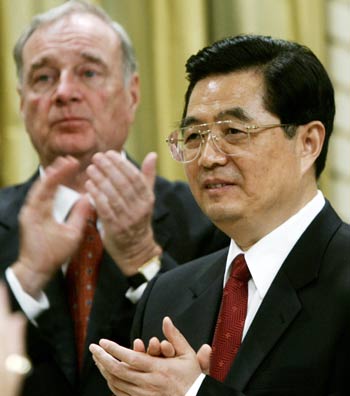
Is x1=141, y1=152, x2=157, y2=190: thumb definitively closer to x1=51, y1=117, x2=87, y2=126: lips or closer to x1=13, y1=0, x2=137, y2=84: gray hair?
x1=51, y1=117, x2=87, y2=126: lips

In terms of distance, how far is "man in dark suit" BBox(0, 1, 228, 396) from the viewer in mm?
2082

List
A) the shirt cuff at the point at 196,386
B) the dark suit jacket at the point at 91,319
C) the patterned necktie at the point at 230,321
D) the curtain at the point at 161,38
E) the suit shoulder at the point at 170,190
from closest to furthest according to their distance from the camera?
the shirt cuff at the point at 196,386 → the patterned necktie at the point at 230,321 → the dark suit jacket at the point at 91,319 → the suit shoulder at the point at 170,190 → the curtain at the point at 161,38

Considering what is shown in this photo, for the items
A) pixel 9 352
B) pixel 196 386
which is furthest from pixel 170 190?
pixel 9 352

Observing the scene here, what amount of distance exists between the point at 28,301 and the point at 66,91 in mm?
503

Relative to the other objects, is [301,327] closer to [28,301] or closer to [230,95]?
[230,95]

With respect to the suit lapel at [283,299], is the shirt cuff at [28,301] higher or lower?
lower

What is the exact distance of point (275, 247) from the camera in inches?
64.2

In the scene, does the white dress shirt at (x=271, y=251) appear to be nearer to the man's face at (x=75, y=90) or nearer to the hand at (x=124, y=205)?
the hand at (x=124, y=205)

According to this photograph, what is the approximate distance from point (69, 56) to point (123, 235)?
1.58ft

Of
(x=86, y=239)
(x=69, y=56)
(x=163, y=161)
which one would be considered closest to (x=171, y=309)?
(x=86, y=239)

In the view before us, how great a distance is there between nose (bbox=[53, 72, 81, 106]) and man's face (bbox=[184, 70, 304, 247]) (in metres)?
0.67

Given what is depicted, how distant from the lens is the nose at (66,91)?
2.28 meters

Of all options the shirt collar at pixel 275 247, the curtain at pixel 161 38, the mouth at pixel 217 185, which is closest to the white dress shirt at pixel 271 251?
the shirt collar at pixel 275 247

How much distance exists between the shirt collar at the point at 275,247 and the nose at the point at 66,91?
788mm
